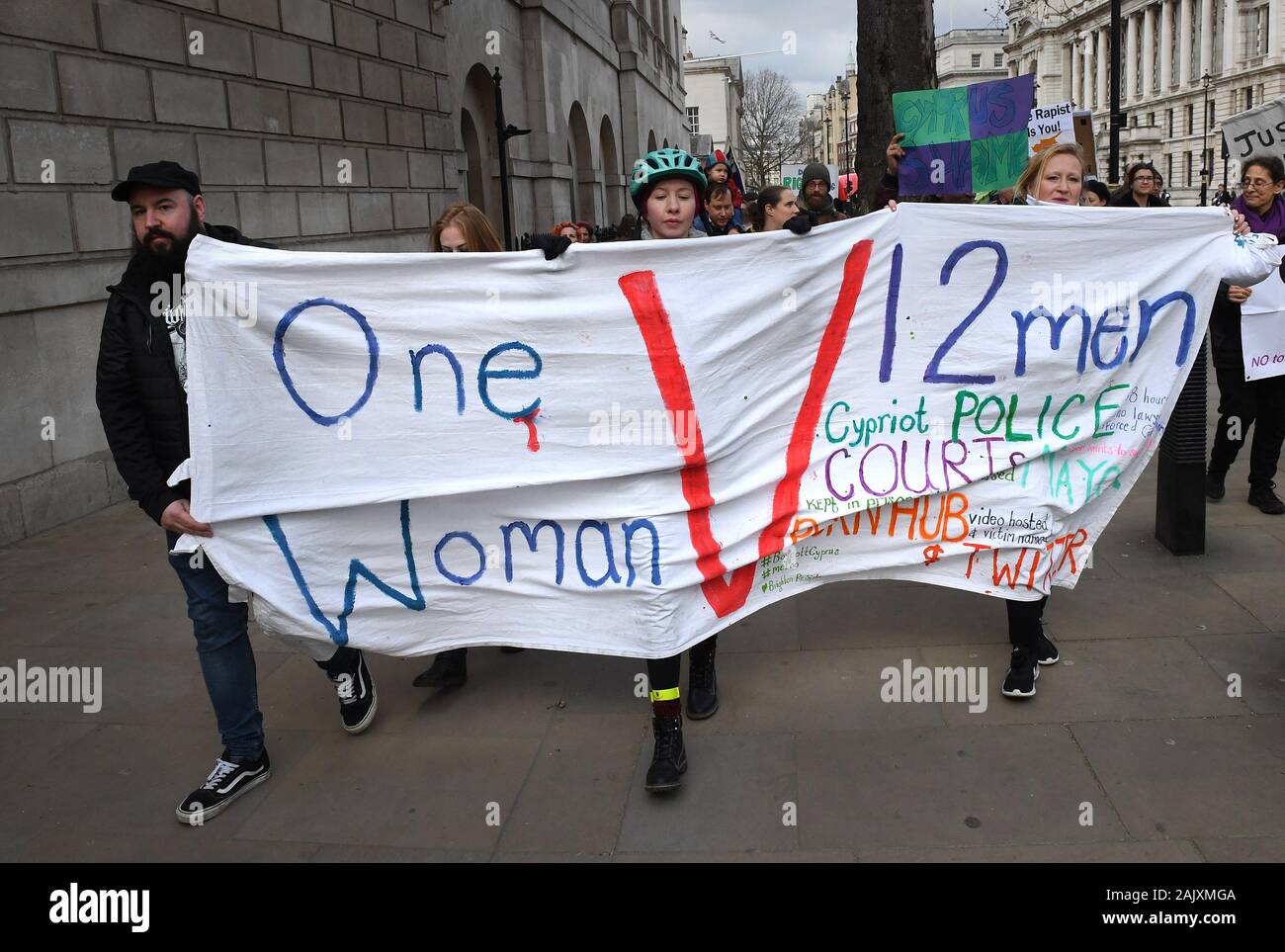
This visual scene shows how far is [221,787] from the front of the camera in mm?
3408

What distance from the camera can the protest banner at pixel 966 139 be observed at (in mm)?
6574

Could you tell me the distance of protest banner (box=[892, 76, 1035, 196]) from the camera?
6.57m

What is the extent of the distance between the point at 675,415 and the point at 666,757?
1106 mm

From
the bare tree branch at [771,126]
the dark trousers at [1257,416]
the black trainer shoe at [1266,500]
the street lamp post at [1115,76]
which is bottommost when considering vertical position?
the black trainer shoe at [1266,500]

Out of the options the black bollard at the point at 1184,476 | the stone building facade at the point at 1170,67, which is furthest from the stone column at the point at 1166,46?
the black bollard at the point at 1184,476

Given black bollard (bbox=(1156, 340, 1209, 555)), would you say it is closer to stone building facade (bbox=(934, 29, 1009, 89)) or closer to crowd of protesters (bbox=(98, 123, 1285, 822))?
crowd of protesters (bbox=(98, 123, 1285, 822))

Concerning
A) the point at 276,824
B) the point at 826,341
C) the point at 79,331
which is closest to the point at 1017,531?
the point at 826,341

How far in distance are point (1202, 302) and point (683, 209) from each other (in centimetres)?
201

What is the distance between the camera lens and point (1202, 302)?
4012 millimetres

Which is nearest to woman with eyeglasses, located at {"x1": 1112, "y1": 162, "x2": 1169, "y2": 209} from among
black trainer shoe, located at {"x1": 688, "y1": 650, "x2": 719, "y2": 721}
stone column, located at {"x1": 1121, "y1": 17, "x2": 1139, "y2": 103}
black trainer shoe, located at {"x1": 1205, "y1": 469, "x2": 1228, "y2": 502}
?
black trainer shoe, located at {"x1": 1205, "y1": 469, "x2": 1228, "y2": 502}

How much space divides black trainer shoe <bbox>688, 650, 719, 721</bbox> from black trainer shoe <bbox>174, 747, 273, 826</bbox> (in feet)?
4.93

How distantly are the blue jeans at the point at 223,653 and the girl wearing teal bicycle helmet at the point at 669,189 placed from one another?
195 centimetres

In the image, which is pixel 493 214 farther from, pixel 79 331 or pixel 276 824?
pixel 276 824

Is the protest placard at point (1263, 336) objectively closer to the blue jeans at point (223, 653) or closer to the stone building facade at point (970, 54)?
the blue jeans at point (223, 653)
